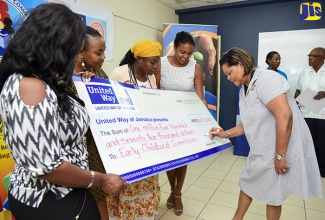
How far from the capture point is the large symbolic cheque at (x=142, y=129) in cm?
117

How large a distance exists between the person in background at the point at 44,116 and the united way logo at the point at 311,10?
4187 mm

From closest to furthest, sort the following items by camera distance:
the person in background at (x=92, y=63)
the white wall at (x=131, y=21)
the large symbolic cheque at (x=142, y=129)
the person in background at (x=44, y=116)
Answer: the person in background at (x=44, y=116) → the large symbolic cheque at (x=142, y=129) → the person in background at (x=92, y=63) → the white wall at (x=131, y=21)

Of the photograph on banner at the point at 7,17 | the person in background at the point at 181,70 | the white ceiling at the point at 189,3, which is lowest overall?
the person in background at the point at 181,70

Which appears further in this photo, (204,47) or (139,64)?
(204,47)

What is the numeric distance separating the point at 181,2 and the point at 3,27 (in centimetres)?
320

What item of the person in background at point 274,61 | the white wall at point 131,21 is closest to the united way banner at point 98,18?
the white wall at point 131,21

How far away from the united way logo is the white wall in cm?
232

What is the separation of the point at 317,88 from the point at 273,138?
226 centimetres

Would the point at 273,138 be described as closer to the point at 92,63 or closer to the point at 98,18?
the point at 92,63

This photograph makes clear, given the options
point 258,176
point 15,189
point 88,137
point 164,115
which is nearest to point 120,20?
point 164,115

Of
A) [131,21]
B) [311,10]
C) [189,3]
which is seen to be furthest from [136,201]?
[311,10]

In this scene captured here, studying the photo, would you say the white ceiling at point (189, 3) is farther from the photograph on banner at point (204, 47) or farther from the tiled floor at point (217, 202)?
the tiled floor at point (217, 202)

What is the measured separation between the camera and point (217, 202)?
260 centimetres

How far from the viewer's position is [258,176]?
5.31 ft
